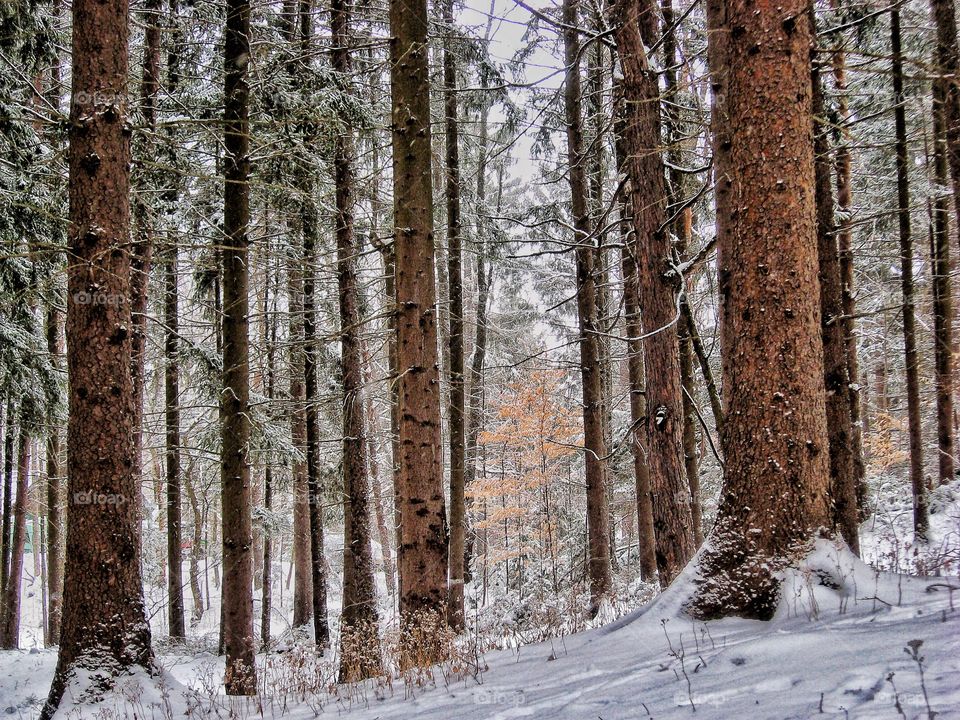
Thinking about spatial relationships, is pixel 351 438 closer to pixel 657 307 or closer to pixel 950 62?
pixel 657 307

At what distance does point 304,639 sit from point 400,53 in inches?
462

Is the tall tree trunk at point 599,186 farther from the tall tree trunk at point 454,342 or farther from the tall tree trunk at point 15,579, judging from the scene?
the tall tree trunk at point 15,579

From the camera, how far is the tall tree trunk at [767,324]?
11.8 ft

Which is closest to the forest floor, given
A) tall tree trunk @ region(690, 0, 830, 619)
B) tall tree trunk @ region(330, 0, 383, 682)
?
tall tree trunk @ region(690, 0, 830, 619)

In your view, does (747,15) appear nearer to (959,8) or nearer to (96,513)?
(96,513)

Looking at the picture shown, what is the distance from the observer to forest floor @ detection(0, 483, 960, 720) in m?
2.17

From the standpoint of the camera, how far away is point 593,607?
348 inches

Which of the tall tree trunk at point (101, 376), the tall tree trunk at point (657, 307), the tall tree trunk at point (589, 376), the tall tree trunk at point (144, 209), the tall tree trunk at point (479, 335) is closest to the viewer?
the tall tree trunk at point (101, 376)

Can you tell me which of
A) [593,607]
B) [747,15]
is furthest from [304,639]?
[747,15]

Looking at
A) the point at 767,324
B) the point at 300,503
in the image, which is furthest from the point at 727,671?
the point at 300,503

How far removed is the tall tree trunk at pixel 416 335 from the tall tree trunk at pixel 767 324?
2.68 m

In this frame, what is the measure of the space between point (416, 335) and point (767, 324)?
10.7 ft

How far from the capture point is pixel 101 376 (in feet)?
16.7

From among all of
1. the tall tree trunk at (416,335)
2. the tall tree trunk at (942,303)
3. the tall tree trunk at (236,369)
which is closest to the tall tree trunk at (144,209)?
the tall tree trunk at (236,369)
